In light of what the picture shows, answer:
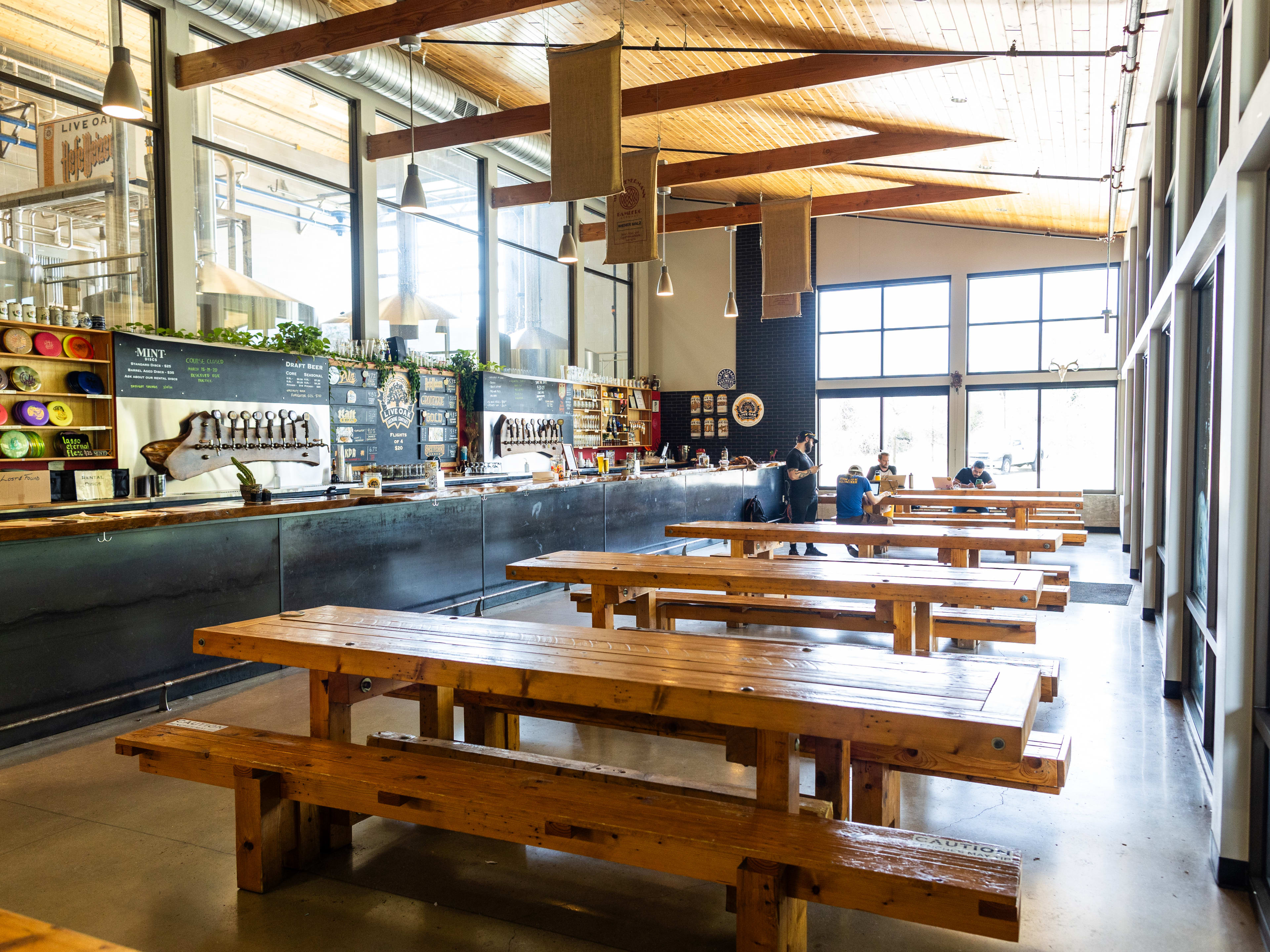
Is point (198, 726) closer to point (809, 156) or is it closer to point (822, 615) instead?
point (822, 615)

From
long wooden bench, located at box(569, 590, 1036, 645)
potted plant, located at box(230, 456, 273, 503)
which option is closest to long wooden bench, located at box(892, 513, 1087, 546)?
long wooden bench, located at box(569, 590, 1036, 645)

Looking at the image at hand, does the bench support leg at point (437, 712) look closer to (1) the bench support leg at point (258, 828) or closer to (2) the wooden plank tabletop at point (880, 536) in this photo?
(1) the bench support leg at point (258, 828)

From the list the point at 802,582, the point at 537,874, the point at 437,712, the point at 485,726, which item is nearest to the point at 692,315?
the point at 802,582

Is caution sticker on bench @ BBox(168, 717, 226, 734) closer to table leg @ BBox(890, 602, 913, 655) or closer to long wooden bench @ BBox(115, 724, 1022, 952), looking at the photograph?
long wooden bench @ BBox(115, 724, 1022, 952)

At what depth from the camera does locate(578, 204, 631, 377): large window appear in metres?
14.3

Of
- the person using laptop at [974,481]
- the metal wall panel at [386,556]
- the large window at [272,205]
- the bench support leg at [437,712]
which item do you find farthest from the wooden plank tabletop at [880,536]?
the large window at [272,205]

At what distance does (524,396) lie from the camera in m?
11.4

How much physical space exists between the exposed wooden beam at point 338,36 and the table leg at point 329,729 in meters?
4.97

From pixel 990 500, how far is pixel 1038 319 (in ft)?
19.8

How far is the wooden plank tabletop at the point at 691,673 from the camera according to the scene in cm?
185

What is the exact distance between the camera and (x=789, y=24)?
722cm

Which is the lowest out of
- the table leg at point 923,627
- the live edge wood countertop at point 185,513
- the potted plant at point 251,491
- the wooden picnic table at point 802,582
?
the table leg at point 923,627

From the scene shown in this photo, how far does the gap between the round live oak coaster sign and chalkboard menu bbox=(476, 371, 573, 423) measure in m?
3.75

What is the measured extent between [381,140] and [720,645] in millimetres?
9105
